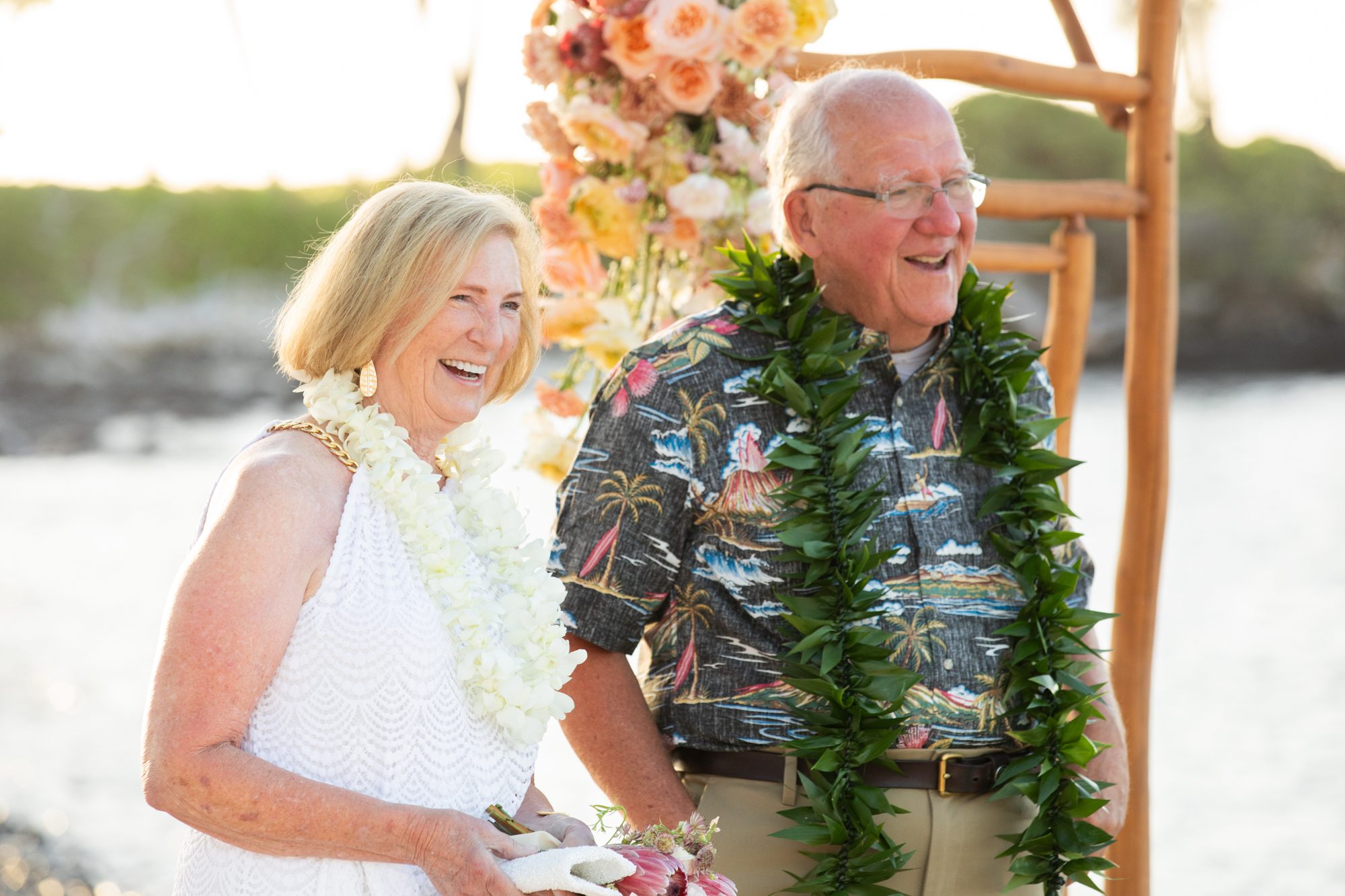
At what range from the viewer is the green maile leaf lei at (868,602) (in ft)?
5.85

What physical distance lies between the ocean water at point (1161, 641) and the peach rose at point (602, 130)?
1.63 feet

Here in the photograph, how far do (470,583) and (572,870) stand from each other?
342 mm

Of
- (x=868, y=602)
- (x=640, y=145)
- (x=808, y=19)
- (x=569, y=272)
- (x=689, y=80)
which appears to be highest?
(x=808, y=19)

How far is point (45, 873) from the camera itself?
3916mm

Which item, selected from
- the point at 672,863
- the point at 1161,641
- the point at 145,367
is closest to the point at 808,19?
the point at 672,863

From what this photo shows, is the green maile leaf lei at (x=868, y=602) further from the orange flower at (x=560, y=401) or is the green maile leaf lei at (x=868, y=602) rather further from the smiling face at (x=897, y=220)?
the orange flower at (x=560, y=401)

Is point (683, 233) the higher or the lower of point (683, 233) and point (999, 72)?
the lower

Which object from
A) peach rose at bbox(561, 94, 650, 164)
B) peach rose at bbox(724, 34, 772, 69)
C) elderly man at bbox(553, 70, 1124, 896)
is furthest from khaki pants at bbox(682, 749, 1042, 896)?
peach rose at bbox(724, 34, 772, 69)

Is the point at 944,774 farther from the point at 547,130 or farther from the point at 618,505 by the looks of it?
the point at 547,130

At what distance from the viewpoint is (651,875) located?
1.31 m

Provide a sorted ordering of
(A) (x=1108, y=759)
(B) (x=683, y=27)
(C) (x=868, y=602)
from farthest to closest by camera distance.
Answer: (B) (x=683, y=27)
(A) (x=1108, y=759)
(C) (x=868, y=602)

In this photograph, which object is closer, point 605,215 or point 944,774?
point 944,774

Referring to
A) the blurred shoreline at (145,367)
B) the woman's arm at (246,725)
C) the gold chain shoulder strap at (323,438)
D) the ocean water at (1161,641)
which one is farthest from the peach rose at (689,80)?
the blurred shoreline at (145,367)

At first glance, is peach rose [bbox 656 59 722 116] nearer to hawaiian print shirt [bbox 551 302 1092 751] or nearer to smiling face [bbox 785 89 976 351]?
smiling face [bbox 785 89 976 351]
